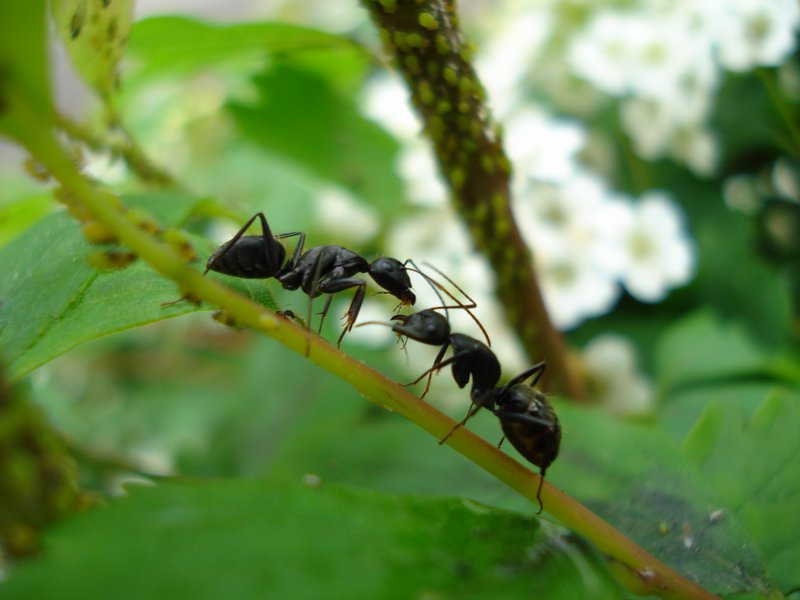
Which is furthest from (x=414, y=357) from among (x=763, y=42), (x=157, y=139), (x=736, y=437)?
(x=157, y=139)

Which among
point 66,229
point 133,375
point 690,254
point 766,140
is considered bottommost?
point 133,375

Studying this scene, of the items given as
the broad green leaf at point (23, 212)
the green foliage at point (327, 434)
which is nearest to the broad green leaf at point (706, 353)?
the green foliage at point (327, 434)

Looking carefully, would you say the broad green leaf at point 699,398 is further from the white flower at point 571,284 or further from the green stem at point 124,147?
the green stem at point 124,147

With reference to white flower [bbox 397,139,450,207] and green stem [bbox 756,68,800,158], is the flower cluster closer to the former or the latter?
green stem [bbox 756,68,800,158]

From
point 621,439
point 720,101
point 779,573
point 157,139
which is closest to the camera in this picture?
point 779,573

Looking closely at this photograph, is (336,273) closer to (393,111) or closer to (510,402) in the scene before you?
(510,402)

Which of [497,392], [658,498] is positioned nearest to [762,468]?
[658,498]

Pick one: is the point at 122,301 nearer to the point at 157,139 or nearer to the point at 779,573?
the point at 779,573
